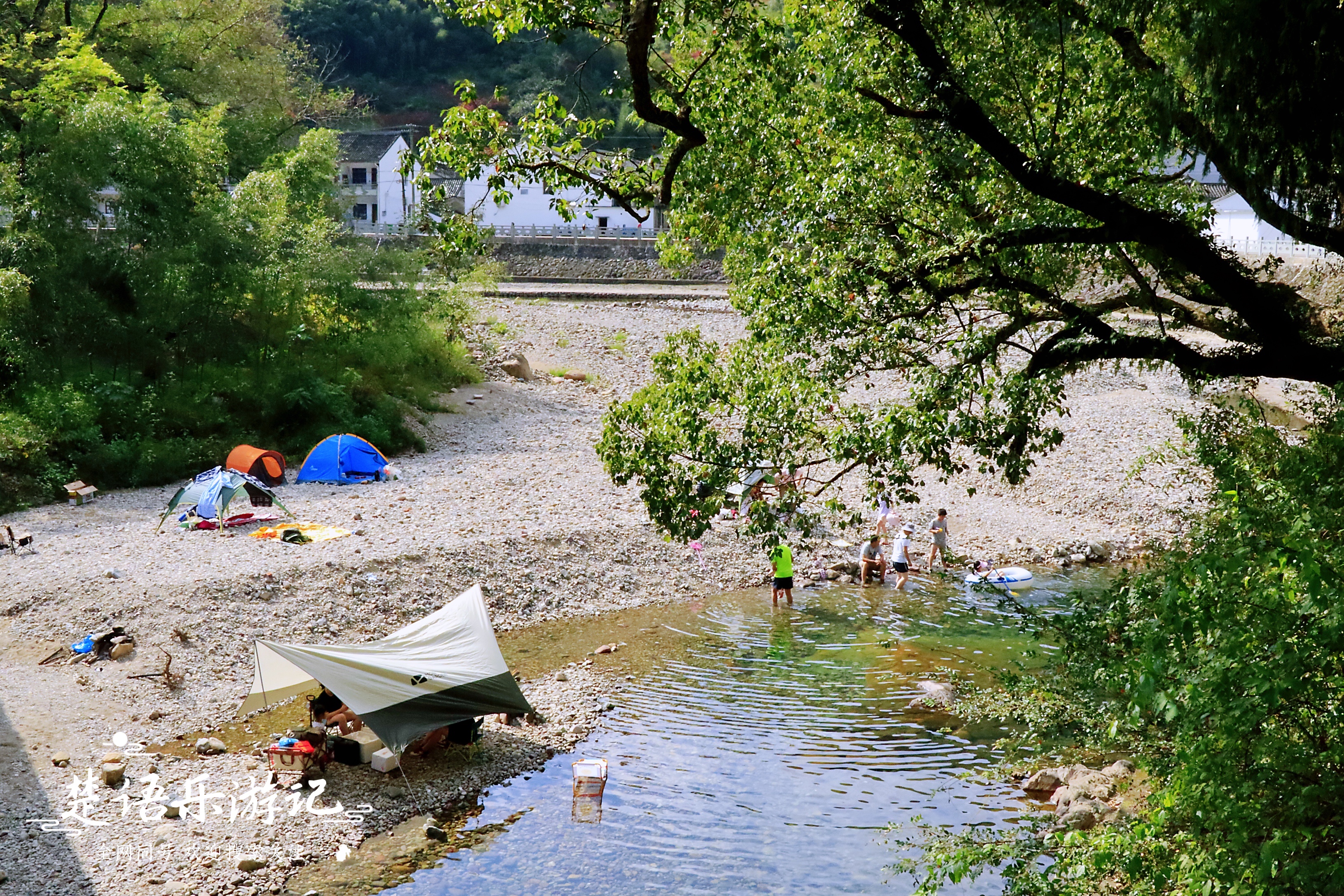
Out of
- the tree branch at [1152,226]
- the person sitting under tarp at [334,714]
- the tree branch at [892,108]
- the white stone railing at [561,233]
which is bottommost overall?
the person sitting under tarp at [334,714]

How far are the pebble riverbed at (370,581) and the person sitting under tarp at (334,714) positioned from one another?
2.11ft

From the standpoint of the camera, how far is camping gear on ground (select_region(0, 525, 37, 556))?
56.7 feet

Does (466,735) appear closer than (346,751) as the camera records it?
No

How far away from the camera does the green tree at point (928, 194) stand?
7.60 m

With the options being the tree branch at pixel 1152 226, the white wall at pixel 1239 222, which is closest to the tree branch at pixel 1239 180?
the tree branch at pixel 1152 226

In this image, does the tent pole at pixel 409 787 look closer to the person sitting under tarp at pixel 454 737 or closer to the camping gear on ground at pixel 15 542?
the person sitting under tarp at pixel 454 737

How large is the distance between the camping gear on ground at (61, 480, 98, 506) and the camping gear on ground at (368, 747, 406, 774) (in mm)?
11845

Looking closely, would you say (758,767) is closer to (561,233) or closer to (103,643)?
(103,643)

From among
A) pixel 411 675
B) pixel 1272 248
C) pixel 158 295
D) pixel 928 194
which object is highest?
pixel 1272 248

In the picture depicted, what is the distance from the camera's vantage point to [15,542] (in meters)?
17.3

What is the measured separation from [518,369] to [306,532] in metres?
15.8

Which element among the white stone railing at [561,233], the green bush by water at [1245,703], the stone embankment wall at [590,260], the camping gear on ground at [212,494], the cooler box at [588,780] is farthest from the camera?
the white stone railing at [561,233]

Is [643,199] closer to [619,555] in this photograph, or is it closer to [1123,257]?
[1123,257]

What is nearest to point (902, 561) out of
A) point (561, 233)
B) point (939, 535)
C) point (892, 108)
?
Result: point (939, 535)
